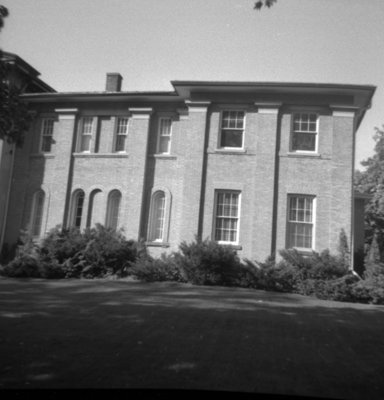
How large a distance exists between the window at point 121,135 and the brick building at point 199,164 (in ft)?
0.16

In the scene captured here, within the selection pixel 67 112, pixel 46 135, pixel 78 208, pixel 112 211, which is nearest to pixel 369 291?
pixel 112 211

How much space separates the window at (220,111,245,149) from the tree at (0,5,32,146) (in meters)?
12.0

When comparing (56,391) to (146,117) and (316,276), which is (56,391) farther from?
(146,117)

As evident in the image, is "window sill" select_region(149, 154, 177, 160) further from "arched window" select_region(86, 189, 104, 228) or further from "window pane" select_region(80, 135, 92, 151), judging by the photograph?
"window pane" select_region(80, 135, 92, 151)

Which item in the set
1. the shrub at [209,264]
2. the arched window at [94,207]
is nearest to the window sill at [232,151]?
the shrub at [209,264]

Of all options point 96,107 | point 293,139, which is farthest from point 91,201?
point 293,139

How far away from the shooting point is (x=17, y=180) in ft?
67.7

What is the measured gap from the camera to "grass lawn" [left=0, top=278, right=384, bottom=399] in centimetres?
539

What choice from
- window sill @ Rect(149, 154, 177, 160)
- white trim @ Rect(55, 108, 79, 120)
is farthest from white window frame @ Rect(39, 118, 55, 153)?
window sill @ Rect(149, 154, 177, 160)

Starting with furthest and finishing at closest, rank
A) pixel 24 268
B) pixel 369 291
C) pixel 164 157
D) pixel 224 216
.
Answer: pixel 164 157 < pixel 224 216 < pixel 24 268 < pixel 369 291

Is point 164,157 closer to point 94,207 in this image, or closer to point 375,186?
point 94,207

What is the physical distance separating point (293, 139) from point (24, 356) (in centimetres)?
1455

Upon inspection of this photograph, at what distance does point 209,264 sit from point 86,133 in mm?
9890

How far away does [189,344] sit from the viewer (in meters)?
7.02
